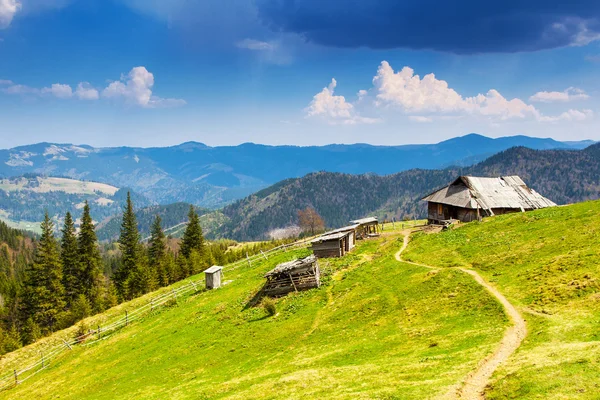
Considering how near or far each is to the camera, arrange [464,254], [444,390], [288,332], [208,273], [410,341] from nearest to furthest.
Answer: [444,390] → [410,341] → [288,332] → [464,254] → [208,273]

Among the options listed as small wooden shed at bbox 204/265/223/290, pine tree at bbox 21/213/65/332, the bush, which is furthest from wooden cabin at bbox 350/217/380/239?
pine tree at bbox 21/213/65/332

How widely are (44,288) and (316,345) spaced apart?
247 feet

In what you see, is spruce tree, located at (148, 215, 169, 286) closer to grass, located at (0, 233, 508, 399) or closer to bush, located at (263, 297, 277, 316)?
grass, located at (0, 233, 508, 399)

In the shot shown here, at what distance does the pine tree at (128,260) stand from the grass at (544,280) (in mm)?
72691

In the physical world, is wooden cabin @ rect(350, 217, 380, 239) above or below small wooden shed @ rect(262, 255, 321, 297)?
above

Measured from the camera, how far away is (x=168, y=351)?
38656 mm

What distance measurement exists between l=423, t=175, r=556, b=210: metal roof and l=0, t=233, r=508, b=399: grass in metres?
26.0

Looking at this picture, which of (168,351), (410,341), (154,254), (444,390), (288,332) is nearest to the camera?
(444,390)

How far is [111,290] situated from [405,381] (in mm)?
87376

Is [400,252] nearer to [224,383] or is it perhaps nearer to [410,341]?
[410,341]

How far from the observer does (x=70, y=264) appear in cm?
8906

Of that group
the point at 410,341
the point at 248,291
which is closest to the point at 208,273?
the point at 248,291

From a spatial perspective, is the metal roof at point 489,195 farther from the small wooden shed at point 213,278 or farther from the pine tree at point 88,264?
the pine tree at point 88,264

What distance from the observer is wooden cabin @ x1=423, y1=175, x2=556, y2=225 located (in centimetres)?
6875
